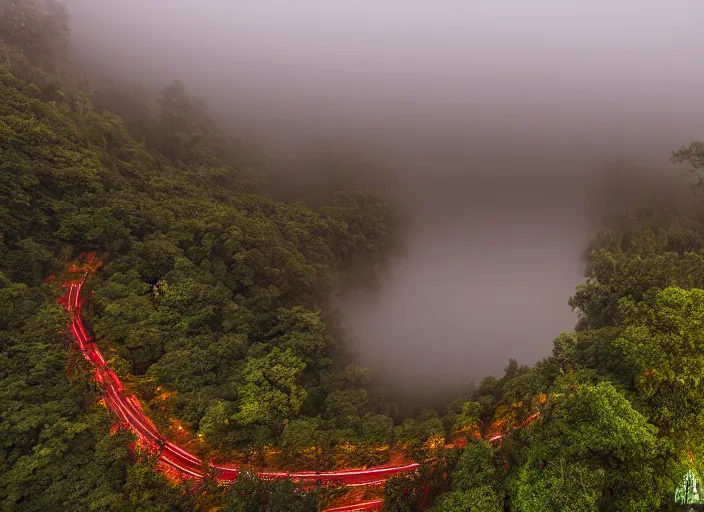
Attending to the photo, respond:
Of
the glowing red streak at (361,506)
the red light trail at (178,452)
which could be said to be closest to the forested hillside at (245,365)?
the red light trail at (178,452)

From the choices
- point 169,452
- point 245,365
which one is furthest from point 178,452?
point 245,365

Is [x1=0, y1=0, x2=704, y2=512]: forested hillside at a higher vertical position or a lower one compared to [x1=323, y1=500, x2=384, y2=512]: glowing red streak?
higher

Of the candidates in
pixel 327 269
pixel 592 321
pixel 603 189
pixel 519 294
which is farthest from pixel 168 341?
pixel 603 189

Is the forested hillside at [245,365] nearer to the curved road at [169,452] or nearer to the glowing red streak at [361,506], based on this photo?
the curved road at [169,452]

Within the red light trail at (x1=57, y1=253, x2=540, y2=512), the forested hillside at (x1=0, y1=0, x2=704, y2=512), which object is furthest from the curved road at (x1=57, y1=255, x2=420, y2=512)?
the forested hillside at (x1=0, y1=0, x2=704, y2=512)

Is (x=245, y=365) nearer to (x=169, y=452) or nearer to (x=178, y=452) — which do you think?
(x=178, y=452)

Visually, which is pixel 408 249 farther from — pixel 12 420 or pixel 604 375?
pixel 12 420

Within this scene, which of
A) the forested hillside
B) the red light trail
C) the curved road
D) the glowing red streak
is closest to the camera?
the forested hillside

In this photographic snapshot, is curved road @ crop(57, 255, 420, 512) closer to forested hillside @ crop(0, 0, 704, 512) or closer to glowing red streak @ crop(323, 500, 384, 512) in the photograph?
glowing red streak @ crop(323, 500, 384, 512)
